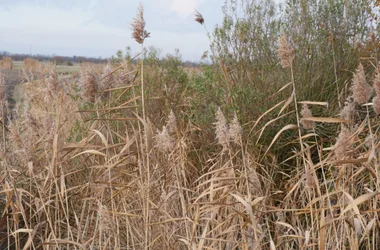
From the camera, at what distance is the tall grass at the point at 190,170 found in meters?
2.79

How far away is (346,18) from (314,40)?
478 mm

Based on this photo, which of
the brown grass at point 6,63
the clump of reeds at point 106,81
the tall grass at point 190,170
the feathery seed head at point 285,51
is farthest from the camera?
the brown grass at point 6,63

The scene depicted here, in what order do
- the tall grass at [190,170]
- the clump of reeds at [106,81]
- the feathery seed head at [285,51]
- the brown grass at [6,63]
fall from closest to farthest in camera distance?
the feathery seed head at [285,51]
the tall grass at [190,170]
the clump of reeds at [106,81]
the brown grass at [6,63]

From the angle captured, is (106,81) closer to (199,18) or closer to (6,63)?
(199,18)

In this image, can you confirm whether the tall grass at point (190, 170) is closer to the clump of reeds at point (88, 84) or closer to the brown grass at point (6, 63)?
the clump of reeds at point (88, 84)

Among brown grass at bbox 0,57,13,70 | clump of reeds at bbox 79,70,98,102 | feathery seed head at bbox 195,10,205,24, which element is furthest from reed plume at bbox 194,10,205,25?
brown grass at bbox 0,57,13,70

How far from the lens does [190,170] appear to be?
4660mm

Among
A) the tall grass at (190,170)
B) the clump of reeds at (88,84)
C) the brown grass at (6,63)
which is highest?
the brown grass at (6,63)

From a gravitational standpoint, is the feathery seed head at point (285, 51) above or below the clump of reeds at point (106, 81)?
above

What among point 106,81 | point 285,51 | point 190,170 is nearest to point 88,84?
point 106,81

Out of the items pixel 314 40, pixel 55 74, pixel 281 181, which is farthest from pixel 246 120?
pixel 55 74

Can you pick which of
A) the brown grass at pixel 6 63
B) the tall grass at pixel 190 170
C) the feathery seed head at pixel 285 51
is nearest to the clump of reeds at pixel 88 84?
the tall grass at pixel 190 170

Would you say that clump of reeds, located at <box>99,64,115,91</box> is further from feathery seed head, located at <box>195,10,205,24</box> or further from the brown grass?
the brown grass

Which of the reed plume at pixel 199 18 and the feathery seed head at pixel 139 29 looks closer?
the feathery seed head at pixel 139 29
